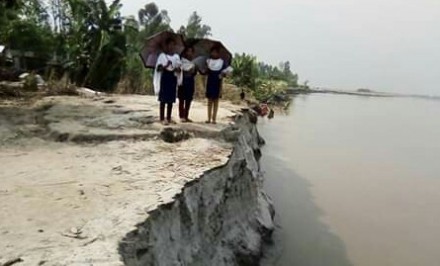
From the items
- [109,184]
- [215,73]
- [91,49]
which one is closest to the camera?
[109,184]

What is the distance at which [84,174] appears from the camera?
16.4 feet

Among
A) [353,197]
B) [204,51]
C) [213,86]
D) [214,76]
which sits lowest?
[353,197]

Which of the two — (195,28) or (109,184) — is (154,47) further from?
(195,28)

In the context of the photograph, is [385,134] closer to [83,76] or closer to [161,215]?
[83,76]

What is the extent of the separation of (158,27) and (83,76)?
13307 millimetres

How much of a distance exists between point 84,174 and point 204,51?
3.53 meters

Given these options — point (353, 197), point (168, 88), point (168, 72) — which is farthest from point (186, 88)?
point (353, 197)

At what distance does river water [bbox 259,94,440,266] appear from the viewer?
805 centimetres

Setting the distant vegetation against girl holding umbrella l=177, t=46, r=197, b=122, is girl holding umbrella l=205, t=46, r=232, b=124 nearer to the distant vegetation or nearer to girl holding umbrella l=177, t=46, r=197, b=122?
girl holding umbrella l=177, t=46, r=197, b=122

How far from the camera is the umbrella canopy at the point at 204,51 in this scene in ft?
25.6

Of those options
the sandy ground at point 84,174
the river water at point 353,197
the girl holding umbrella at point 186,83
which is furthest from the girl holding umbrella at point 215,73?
the river water at point 353,197

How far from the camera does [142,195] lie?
14.5 feet

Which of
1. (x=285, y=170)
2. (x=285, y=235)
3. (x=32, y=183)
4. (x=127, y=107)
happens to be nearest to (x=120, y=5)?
(x=285, y=170)

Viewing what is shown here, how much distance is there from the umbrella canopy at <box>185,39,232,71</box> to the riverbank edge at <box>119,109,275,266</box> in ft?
3.52
